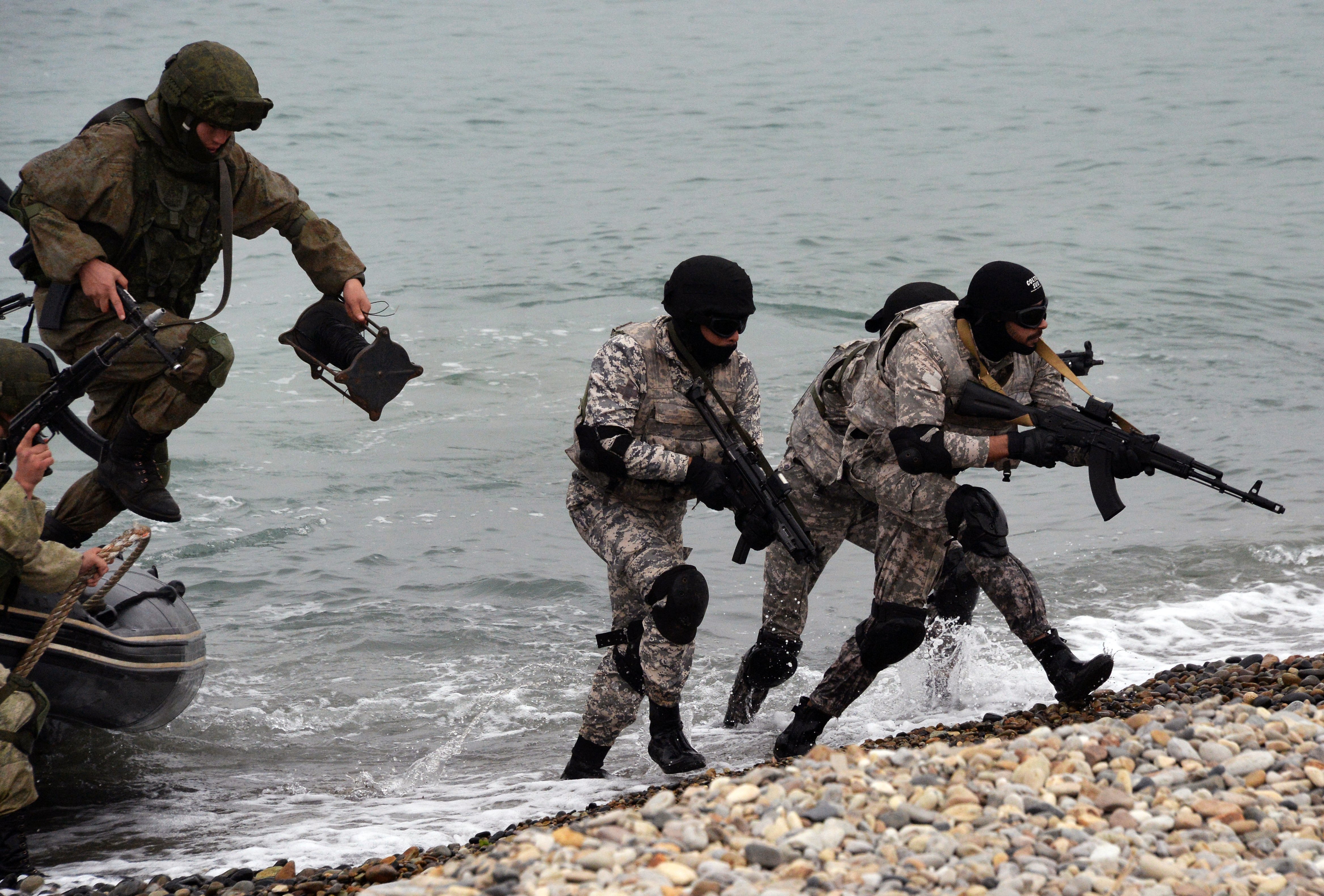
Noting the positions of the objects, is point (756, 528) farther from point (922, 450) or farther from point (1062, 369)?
point (1062, 369)

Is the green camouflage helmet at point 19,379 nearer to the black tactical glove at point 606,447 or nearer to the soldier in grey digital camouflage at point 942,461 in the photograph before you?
the black tactical glove at point 606,447

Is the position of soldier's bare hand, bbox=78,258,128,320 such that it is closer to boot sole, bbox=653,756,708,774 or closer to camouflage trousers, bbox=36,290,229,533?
camouflage trousers, bbox=36,290,229,533

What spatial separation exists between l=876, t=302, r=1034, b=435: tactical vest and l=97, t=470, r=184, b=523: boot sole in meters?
2.99

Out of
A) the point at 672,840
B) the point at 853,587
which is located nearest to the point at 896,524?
the point at 672,840

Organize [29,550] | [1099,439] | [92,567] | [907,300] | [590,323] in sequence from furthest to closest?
[590,323] → [907,300] → [1099,439] → [92,567] → [29,550]

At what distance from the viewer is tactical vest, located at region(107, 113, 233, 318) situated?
5715mm

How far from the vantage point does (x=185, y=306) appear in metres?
6.18

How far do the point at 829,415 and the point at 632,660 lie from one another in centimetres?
136

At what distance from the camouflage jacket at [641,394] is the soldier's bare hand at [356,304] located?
3.57ft

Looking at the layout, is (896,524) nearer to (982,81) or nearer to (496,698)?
(496,698)

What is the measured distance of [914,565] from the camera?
577 cm

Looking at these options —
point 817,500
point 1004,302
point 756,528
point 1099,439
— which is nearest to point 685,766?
point 756,528

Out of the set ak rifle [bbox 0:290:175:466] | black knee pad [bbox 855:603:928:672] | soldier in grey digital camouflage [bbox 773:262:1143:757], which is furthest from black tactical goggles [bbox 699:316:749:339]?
ak rifle [bbox 0:290:175:466]

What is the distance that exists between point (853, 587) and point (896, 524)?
11.9ft
